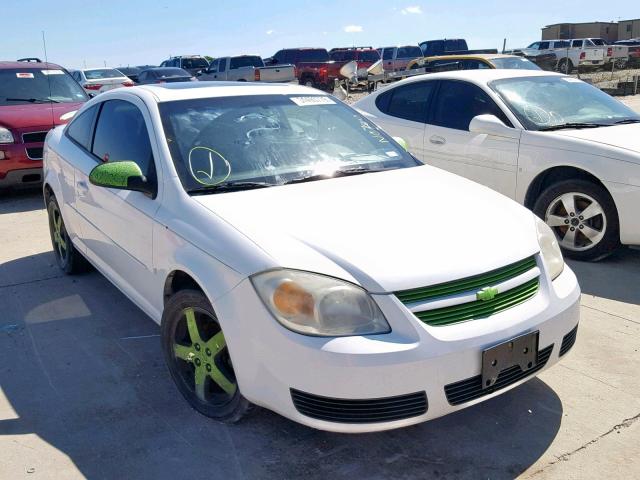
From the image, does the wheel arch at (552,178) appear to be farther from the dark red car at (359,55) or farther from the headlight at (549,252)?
the dark red car at (359,55)

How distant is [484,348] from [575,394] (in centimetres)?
108

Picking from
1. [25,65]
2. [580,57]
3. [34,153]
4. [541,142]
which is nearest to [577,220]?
[541,142]

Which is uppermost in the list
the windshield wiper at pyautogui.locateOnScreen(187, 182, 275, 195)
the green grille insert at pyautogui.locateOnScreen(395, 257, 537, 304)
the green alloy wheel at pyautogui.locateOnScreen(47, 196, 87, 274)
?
the windshield wiper at pyautogui.locateOnScreen(187, 182, 275, 195)

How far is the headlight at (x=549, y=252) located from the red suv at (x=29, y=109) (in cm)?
681

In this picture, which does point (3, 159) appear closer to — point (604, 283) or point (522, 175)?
point (522, 175)

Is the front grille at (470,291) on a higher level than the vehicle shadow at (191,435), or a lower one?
higher

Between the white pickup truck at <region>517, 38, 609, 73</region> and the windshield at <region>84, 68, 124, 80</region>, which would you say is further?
the white pickup truck at <region>517, 38, 609, 73</region>

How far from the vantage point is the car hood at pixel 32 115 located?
322 inches

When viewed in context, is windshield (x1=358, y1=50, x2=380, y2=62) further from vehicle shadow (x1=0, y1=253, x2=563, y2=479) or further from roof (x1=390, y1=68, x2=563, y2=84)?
vehicle shadow (x1=0, y1=253, x2=563, y2=479)

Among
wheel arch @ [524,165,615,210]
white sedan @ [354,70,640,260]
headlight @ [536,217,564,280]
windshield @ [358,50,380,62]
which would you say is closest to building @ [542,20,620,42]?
windshield @ [358,50,380,62]

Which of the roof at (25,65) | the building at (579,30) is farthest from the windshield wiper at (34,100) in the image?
the building at (579,30)

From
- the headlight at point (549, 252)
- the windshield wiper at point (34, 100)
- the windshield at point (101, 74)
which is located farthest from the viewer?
the windshield at point (101, 74)

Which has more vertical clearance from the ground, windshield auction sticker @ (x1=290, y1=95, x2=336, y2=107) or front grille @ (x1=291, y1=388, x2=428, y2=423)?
windshield auction sticker @ (x1=290, y1=95, x2=336, y2=107)

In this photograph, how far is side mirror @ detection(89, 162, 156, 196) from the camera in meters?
3.37
